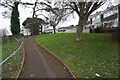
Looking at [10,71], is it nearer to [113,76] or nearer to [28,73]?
[28,73]

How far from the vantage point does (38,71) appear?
4867 mm

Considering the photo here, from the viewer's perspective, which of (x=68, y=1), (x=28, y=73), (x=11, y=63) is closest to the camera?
(x=28, y=73)

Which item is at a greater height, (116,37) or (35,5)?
(35,5)

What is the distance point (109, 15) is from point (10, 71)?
76.0 feet

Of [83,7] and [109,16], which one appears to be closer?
[83,7]

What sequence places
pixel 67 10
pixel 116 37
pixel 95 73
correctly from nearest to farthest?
pixel 116 37, pixel 95 73, pixel 67 10

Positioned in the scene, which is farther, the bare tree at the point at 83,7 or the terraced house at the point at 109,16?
the bare tree at the point at 83,7

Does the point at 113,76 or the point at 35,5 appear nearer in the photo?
the point at 113,76

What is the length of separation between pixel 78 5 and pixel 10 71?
9.11 m

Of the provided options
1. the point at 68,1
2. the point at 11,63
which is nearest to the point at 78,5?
the point at 68,1

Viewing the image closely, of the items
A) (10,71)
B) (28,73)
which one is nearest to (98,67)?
(28,73)

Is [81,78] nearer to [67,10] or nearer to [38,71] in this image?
[38,71]

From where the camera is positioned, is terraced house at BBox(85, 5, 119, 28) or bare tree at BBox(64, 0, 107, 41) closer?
terraced house at BBox(85, 5, 119, 28)

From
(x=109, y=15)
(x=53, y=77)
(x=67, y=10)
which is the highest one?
(x=109, y=15)
